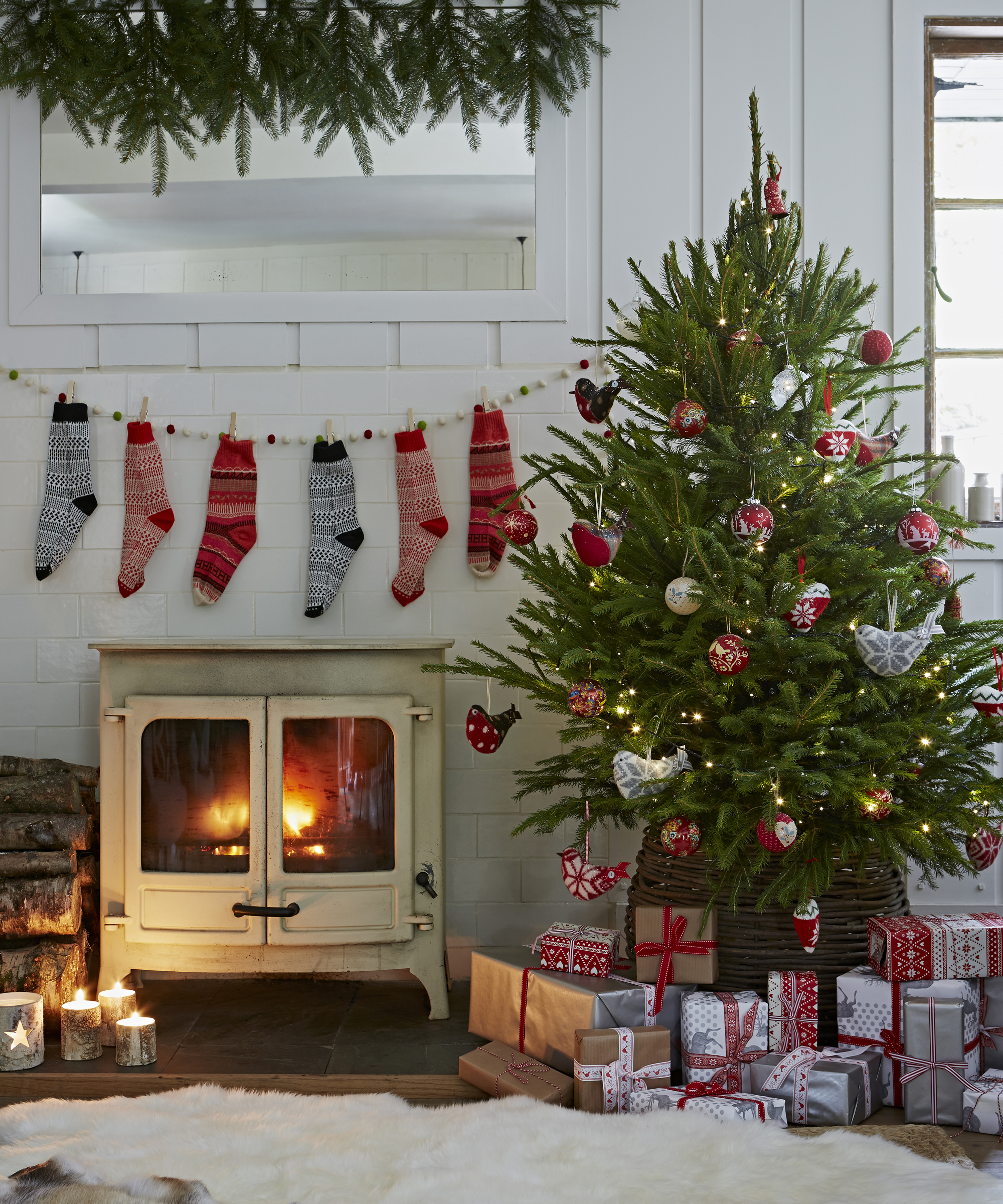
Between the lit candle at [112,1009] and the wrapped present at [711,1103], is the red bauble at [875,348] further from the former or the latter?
the lit candle at [112,1009]

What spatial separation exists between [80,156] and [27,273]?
0.40 meters

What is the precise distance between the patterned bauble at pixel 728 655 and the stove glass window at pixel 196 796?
1184mm

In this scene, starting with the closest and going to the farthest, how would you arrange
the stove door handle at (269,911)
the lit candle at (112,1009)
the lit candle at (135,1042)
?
the lit candle at (135,1042) → the lit candle at (112,1009) → the stove door handle at (269,911)

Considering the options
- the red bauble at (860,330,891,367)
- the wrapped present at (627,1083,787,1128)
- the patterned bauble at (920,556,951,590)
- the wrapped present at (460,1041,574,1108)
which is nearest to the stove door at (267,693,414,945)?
the wrapped present at (460,1041,574,1108)

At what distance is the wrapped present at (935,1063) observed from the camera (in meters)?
1.97

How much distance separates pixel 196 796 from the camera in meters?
2.52

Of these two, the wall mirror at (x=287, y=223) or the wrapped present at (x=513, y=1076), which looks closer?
the wrapped present at (x=513, y=1076)

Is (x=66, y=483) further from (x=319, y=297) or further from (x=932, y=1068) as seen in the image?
(x=932, y=1068)

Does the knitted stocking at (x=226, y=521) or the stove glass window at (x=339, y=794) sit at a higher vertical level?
the knitted stocking at (x=226, y=521)

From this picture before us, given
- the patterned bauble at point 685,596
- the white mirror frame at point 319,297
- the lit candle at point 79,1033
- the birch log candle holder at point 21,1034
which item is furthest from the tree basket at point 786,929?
the white mirror frame at point 319,297

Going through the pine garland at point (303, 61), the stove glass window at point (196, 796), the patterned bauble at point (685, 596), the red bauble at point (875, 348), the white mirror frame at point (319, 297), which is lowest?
the stove glass window at point (196, 796)

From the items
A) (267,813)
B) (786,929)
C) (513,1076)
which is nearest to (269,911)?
(267,813)

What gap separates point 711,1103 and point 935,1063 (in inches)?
18.0

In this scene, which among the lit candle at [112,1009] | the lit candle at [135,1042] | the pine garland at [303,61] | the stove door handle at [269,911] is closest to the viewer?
the lit candle at [135,1042]
